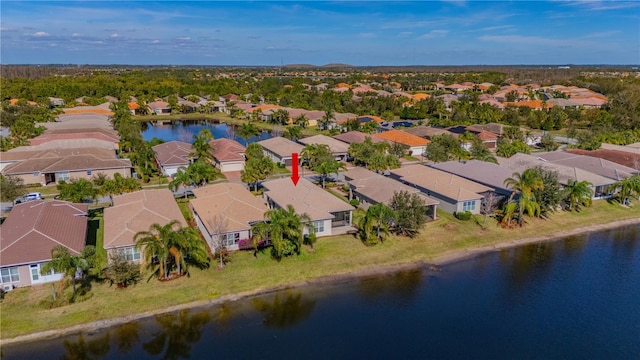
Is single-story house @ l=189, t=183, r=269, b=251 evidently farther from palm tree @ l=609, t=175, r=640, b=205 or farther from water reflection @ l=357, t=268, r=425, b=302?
palm tree @ l=609, t=175, r=640, b=205

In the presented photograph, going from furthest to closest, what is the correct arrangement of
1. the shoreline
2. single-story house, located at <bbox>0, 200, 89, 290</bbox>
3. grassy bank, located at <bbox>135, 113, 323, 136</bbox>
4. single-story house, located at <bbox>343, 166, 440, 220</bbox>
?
grassy bank, located at <bbox>135, 113, 323, 136</bbox>, single-story house, located at <bbox>343, 166, 440, 220</bbox>, single-story house, located at <bbox>0, 200, 89, 290</bbox>, the shoreline

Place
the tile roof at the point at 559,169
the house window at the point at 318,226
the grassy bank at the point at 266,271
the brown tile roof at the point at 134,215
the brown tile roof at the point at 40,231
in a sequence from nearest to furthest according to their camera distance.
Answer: the grassy bank at the point at 266,271 → the brown tile roof at the point at 40,231 → the brown tile roof at the point at 134,215 → the house window at the point at 318,226 → the tile roof at the point at 559,169

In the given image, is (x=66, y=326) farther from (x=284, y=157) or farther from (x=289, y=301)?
(x=284, y=157)

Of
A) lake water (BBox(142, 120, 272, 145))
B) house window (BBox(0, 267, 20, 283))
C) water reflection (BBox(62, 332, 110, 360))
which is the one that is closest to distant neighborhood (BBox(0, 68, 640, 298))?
house window (BBox(0, 267, 20, 283))

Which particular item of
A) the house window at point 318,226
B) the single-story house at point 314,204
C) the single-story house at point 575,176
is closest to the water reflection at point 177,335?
the house window at point 318,226

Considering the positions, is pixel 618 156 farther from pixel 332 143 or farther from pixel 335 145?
pixel 332 143

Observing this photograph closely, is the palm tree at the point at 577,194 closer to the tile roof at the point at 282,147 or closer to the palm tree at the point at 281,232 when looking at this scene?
the palm tree at the point at 281,232

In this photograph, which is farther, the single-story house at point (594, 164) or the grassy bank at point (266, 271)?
the single-story house at point (594, 164)
